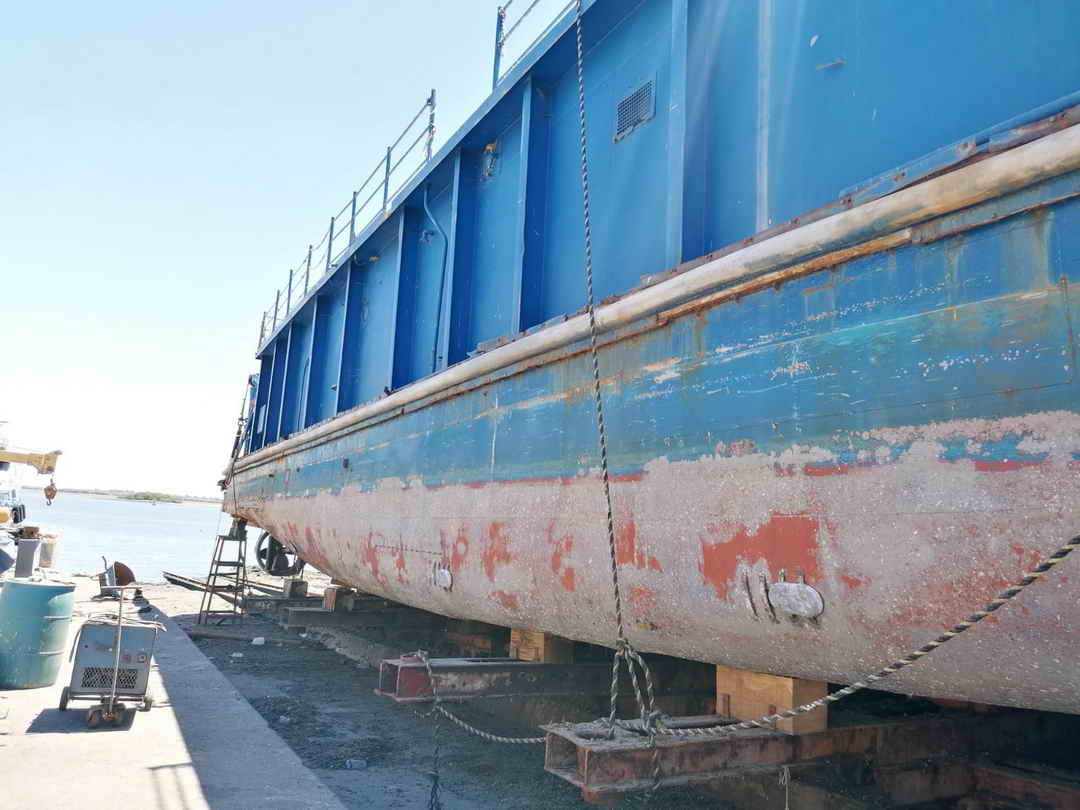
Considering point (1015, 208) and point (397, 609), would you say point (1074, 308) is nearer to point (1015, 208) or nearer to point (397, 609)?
point (1015, 208)

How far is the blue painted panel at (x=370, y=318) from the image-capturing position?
24.5ft

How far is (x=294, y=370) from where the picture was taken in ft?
36.5

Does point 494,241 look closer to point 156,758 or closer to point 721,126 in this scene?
point 721,126

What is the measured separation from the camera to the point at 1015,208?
2.15 m

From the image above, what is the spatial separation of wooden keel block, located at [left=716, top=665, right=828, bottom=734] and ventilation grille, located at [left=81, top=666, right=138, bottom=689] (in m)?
3.89

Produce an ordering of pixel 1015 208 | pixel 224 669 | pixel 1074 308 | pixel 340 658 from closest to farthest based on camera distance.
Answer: pixel 1074 308 → pixel 1015 208 → pixel 224 669 → pixel 340 658

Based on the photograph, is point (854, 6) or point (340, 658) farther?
point (340, 658)

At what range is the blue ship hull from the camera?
2.09 metres

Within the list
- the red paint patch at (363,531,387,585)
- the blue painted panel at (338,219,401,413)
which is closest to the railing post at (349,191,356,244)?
the blue painted panel at (338,219,401,413)

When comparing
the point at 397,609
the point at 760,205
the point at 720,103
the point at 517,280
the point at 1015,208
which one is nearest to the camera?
the point at 1015,208

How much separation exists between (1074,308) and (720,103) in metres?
2.16

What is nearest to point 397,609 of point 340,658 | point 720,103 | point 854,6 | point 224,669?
point 340,658

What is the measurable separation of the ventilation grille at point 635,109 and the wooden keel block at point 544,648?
2.93m

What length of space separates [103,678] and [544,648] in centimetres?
288
